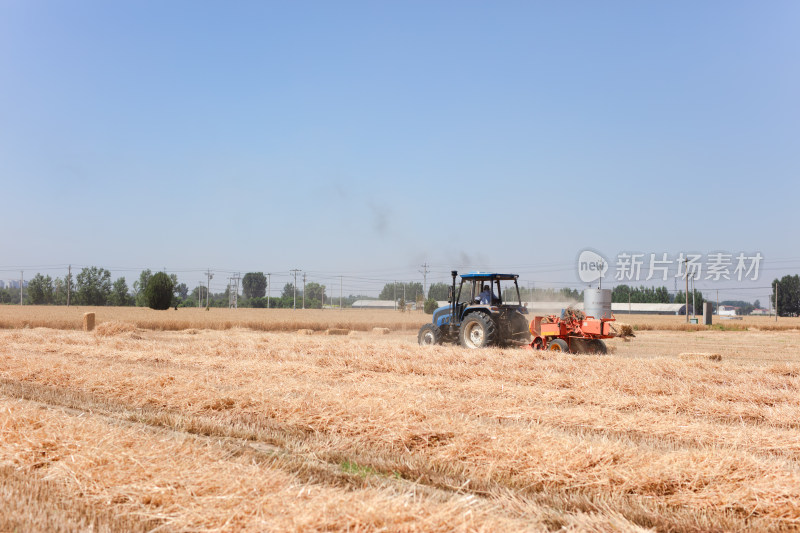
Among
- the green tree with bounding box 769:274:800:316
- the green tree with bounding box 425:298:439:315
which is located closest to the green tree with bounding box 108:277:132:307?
the green tree with bounding box 425:298:439:315

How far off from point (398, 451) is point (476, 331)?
32.9 feet

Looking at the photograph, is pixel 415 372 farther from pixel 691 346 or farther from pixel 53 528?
pixel 691 346

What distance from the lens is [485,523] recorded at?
9.96 ft

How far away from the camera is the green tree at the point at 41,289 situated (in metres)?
93.2

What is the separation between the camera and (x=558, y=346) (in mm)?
13672

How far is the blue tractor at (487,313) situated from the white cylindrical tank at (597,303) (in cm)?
156

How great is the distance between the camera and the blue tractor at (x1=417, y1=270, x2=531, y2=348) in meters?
14.7

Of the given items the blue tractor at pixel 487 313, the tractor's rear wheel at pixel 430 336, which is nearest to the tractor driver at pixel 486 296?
the blue tractor at pixel 487 313

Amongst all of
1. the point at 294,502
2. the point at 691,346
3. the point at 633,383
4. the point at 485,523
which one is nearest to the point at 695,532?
the point at 485,523

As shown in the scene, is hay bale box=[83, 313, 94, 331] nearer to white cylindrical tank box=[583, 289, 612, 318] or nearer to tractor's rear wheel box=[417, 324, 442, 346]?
tractor's rear wheel box=[417, 324, 442, 346]

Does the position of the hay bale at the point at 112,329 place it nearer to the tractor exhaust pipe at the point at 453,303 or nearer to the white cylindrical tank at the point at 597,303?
the tractor exhaust pipe at the point at 453,303

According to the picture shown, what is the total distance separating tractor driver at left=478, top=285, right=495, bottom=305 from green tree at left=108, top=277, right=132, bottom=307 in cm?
8619

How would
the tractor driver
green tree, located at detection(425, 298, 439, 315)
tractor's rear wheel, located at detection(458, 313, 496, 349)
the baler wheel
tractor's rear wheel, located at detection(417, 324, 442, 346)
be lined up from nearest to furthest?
the baler wheel < tractor's rear wheel, located at detection(458, 313, 496, 349) < the tractor driver < tractor's rear wheel, located at detection(417, 324, 442, 346) < green tree, located at detection(425, 298, 439, 315)

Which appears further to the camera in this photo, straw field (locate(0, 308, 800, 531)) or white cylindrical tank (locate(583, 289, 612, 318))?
white cylindrical tank (locate(583, 289, 612, 318))
